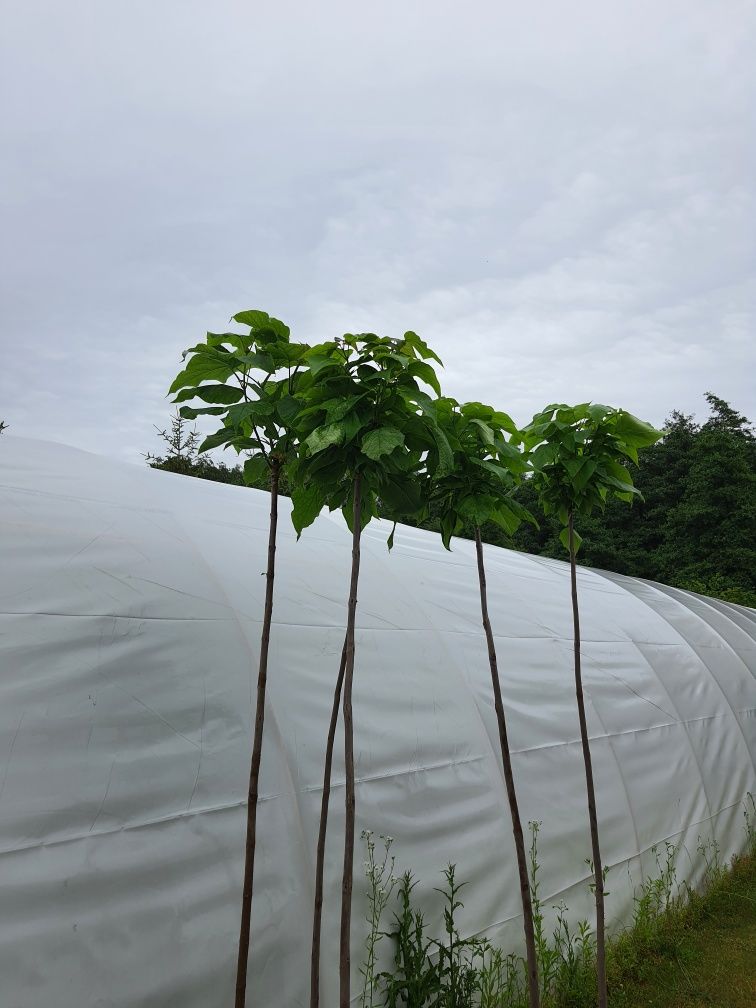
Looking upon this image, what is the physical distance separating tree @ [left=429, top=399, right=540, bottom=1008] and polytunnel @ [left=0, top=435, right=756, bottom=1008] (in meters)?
0.77

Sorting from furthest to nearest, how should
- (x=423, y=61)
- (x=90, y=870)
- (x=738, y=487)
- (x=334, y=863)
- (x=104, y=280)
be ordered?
1. (x=738, y=487)
2. (x=104, y=280)
3. (x=423, y=61)
4. (x=334, y=863)
5. (x=90, y=870)

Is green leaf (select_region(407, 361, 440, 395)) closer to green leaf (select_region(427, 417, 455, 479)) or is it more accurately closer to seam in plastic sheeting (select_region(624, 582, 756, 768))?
green leaf (select_region(427, 417, 455, 479))

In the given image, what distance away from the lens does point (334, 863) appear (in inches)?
125

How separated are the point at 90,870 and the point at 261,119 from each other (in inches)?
232

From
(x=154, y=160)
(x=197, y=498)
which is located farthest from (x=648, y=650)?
(x=154, y=160)

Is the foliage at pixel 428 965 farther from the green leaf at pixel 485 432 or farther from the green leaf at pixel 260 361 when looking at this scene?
the green leaf at pixel 260 361

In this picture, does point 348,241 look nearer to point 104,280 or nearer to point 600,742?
point 104,280

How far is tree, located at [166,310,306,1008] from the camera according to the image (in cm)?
241

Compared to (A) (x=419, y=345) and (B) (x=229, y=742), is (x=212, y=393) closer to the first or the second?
(A) (x=419, y=345)

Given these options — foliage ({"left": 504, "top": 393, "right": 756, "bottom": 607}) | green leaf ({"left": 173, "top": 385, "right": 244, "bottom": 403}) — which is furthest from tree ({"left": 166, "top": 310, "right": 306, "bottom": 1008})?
foliage ({"left": 504, "top": 393, "right": 756, "bottom": 607})

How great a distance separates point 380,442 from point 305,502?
506mm

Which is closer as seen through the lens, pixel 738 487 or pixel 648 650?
pixel 648 650

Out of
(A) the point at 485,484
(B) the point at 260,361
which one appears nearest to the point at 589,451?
(A) the point at 485,484

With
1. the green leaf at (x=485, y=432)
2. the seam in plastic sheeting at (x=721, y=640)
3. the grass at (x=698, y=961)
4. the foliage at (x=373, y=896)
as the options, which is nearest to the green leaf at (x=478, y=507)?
the green leaf at (x=485, y=432)
